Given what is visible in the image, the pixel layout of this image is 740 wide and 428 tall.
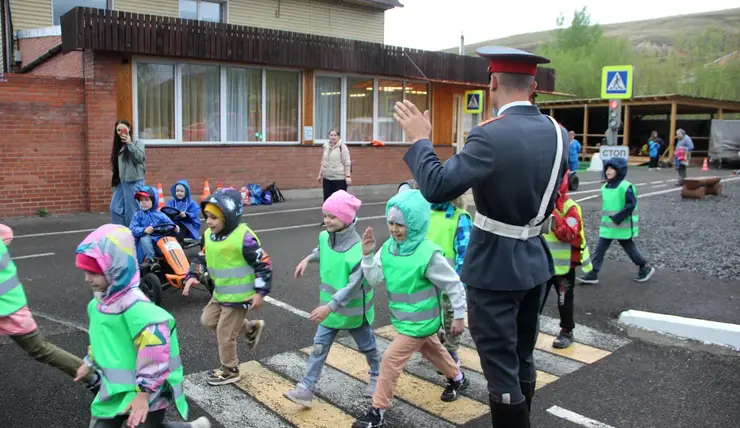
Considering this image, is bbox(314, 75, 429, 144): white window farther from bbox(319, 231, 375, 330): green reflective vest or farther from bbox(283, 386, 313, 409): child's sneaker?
bbox(283, 386, 313, 409): child's sneaker

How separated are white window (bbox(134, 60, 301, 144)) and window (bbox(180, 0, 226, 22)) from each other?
16.2ft

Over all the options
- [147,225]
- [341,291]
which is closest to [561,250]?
[341,291]

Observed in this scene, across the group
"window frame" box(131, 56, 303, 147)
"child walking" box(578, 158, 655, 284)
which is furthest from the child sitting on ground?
"window frame" box(131, 56, 303, 147)

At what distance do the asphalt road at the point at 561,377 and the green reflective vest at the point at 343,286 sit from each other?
0.63 meters

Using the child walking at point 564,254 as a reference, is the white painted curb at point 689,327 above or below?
below

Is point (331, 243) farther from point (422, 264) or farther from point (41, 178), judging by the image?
point (41, 178)

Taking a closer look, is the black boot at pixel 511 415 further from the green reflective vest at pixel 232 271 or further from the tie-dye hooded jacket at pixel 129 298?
the green reflective vest at pixel 232 271

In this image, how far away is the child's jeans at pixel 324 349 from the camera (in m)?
4.49

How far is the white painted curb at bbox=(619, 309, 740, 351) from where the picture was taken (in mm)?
5656

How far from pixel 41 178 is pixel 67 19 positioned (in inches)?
138

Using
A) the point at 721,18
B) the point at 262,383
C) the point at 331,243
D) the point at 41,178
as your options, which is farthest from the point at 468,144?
the point at 721,18

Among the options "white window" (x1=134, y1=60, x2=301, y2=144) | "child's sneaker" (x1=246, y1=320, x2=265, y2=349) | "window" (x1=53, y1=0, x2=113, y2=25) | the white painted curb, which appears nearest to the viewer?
"child's sneaker" (x1=246, y1=320, x2=265, y2=349)

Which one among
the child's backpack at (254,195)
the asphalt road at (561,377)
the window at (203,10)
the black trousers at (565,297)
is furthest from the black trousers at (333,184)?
the window at (203,10)

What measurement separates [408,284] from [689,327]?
3.30 m
